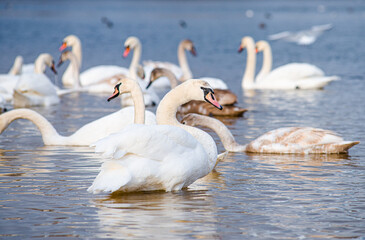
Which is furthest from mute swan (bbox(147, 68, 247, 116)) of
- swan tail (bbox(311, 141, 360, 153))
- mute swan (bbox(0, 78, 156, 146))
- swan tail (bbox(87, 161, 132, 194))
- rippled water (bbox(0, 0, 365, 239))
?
swan tail (bbox(87, 161, 132, 194))

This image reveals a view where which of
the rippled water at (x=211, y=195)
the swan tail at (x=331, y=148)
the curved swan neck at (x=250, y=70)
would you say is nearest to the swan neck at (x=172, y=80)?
the rippled water at (x=211, y=195)

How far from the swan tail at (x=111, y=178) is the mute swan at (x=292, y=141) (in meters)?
2.52

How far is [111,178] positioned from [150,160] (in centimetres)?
38

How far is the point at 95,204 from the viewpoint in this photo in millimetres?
6859

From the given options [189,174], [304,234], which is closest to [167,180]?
[189,174]

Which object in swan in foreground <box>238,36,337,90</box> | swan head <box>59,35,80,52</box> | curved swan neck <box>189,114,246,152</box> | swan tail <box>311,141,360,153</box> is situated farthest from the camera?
swan head <box>59,35,80,52</box>

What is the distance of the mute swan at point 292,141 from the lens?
9.41m

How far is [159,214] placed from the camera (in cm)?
649

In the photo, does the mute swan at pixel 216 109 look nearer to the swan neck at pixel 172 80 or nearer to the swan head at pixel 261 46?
the swan neck at pixel 172 80

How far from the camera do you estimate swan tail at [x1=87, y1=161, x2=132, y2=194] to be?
264 inches

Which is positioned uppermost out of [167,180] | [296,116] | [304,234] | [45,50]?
[45,50]

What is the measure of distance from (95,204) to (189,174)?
2.88ft

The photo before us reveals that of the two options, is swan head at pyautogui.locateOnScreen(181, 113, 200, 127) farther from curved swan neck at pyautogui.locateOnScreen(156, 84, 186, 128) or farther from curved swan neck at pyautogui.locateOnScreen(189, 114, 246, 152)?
curved swan neck at pyautogui.locateOnScreen(156, 84, 186, 128)

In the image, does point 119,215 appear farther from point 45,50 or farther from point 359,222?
point 45,50
